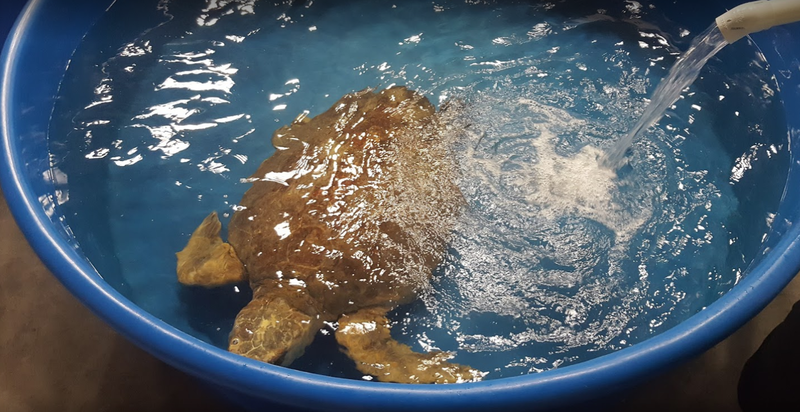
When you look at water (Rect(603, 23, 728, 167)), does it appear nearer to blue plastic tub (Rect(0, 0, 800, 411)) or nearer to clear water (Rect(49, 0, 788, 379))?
clear water (Rect(49, 0, 788, 379))

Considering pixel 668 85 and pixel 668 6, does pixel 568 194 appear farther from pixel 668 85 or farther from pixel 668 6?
pixel 668 6

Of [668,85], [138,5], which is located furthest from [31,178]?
[668,85]

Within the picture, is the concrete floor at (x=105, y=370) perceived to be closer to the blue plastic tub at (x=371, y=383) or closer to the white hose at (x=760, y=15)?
the blue plastic tub at (x=371, y=383)

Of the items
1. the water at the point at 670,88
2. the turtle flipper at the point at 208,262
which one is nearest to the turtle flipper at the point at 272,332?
the turtle flipper at the point at 208,262

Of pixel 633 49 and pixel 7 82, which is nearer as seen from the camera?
pixel 7 82

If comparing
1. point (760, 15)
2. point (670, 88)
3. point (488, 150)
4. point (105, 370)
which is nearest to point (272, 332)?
point (105, 370)

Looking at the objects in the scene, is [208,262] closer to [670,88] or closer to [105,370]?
[105,370]

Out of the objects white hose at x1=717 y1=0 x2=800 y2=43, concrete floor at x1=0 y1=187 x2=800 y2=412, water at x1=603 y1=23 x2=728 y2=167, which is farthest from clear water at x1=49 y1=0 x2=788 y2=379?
white hose at x1=717 y1=0 x2=800 y2=43
